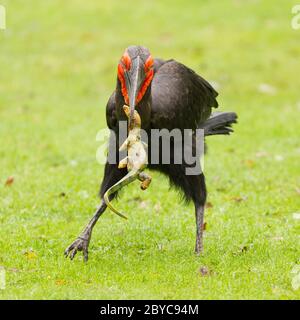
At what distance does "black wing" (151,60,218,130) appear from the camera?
6.77 meters

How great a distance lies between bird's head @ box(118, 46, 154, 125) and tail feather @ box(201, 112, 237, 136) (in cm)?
187

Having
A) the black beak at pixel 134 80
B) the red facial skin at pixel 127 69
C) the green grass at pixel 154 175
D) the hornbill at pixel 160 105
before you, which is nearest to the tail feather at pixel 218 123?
the hornbill at pixel 160 105

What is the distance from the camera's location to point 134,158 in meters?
6.12

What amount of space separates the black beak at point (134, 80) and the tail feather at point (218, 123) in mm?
1989

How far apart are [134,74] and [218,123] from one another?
238 centimetres

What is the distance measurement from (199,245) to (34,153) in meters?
4.83

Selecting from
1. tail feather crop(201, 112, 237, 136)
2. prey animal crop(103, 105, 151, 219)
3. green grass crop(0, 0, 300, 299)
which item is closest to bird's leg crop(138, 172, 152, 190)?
prey animal crop(103, 105, 151, 219)

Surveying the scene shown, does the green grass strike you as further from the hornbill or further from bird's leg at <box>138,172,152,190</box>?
bird's leg at <box>138,172,152,190</box>

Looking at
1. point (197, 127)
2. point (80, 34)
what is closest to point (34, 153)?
point (197, 127)

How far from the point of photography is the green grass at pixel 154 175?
21.1 feet

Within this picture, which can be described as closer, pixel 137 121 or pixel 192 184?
pixel 137 121

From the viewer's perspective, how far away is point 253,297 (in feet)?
19.3

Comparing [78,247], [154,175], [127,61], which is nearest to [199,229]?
[78,247]
